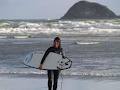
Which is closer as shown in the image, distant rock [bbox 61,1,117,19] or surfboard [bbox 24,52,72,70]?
surfboard [bbox 24,52,72,70]

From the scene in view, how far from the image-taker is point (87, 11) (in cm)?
13962

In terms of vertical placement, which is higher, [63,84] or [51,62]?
[51,62]

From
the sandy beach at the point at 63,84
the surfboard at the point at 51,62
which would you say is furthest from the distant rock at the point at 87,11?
the surfboard at the point at 51,62

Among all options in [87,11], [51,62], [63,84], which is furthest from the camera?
[87,11]

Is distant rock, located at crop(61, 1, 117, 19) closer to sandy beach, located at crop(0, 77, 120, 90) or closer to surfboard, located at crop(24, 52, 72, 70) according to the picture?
sandy beach, located at crop(0, 77, 120, 90)

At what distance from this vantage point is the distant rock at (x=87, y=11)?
13462cm

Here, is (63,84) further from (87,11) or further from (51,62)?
(87,11)

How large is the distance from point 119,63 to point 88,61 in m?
1.76

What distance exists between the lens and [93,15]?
5261 inches

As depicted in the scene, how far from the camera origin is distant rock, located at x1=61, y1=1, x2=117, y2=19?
135m

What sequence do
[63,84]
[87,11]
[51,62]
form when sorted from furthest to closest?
1. [87,11]
2. [63,84]
3. [51,62]

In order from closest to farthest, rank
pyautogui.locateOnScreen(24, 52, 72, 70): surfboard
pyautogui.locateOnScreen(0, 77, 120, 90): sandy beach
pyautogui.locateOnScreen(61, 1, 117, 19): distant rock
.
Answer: pyautogui.locateOnScreen(24, 52, 72, 70): surfboard, pyautogui.locateOnScreen(0, 77, 120, 90): sandy beach, pyautogui.locateOnScreen(61, 1, 117, 19): distant rock

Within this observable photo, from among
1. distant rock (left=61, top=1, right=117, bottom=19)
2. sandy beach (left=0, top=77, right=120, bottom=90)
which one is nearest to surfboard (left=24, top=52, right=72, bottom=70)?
sandy beach (left=0, top=77, right=120, bottom=90)

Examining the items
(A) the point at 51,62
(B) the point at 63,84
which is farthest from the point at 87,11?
(A) the point at 51,62
